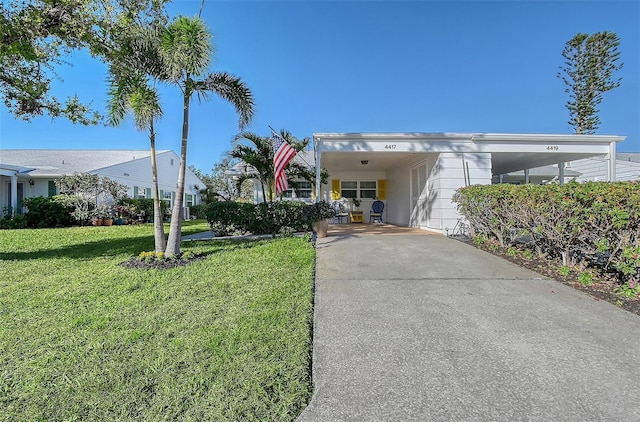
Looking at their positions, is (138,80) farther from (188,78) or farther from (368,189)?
(368,189)

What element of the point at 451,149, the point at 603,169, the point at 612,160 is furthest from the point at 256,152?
the point at 603,169

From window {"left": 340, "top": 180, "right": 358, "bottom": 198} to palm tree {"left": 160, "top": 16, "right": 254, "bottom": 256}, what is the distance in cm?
838

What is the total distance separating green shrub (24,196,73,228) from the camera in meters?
13.3

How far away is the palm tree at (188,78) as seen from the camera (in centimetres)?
532

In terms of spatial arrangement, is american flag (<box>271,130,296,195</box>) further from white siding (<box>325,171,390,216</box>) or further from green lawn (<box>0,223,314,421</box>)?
white siding (<box>325,171,390,216</box>)

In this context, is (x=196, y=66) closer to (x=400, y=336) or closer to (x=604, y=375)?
(x=400, y=336)

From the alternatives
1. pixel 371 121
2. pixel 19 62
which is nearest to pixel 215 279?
pixel 19 62

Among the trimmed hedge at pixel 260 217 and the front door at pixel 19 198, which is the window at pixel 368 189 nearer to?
the trimmed hedge at pixel 260 217

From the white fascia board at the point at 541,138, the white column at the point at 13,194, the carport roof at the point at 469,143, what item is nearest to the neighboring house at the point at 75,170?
the white column at the point at 13,194

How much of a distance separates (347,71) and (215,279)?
12.9 m

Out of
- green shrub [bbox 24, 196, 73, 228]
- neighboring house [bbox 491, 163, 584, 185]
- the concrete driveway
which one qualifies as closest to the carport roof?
the concrete driveway

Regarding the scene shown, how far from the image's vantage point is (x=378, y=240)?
25.7 ft

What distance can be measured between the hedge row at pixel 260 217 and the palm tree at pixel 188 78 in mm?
2872

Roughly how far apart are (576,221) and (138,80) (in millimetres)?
7773
